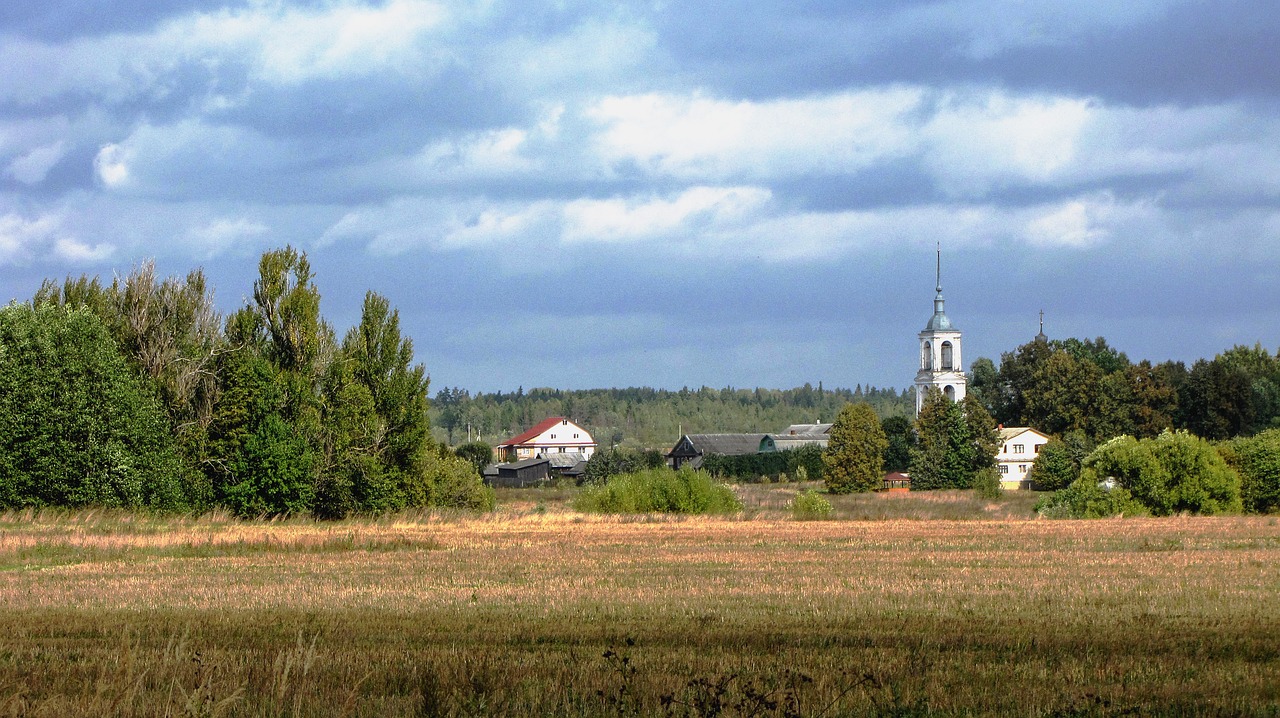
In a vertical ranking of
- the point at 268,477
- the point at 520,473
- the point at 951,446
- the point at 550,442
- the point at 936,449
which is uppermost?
the point at 550,442

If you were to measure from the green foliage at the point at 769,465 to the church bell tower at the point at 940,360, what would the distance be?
16996 mm

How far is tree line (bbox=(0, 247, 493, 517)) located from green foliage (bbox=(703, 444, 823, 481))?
6946 cm

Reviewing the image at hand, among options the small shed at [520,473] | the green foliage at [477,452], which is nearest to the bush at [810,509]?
the green foliage at [477,452]

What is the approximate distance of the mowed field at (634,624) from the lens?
10867mm

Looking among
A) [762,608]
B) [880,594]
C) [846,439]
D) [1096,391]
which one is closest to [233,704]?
[762,608]

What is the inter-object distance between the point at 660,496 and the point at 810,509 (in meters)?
8.11

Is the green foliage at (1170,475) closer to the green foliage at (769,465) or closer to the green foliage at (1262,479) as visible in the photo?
the green foliage at (1262,479)

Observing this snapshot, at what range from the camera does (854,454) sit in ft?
352

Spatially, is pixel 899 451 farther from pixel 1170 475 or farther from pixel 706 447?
pixel 1170 475

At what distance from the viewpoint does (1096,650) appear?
1472cm

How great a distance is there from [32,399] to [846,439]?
7336 centimetres

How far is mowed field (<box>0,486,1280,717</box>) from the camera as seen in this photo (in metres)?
10.9

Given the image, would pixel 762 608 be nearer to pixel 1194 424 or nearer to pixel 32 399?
pixel 32 399

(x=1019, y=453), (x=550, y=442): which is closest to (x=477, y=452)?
(x=550, y=442)
